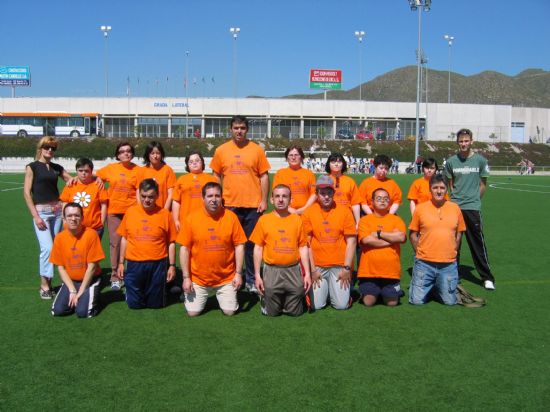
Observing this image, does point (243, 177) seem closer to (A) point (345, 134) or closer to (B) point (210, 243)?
(B) point (210, 243)

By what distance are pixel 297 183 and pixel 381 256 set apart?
154 cm

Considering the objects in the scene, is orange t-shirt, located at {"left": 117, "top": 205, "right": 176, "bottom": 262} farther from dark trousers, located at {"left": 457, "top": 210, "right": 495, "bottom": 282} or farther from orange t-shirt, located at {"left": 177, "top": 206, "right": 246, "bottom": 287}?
dark trousers, located at {"left": 457, "top": 210, "right": 495, "bottom": 282}

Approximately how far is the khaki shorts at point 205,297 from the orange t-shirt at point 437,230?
7.01ft

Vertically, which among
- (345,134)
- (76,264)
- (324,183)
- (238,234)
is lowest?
(76,264)

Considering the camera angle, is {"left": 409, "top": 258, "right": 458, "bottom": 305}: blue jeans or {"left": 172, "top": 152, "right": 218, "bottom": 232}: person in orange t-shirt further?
{"left": 172, "top": 152, "right": 218, "bottom": 232}: person in orange t-shirt

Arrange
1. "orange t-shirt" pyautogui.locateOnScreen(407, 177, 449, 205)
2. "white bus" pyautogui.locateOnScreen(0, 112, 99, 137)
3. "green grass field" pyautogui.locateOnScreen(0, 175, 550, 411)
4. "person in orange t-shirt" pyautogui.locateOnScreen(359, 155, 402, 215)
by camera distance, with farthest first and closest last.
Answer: "white bus" pyautogui.locateOnScreen(0, 112, 99, 137) → "orange t-shirt" pyautogui.locateOnScreen(407, 177, 449, 205) → "person in orange t-shirt" pyautogui.locateOnScreen(359, 155, 402, 215) → "green grass field" pyautogui.locateOnScreen(0, 175, 550, 411)

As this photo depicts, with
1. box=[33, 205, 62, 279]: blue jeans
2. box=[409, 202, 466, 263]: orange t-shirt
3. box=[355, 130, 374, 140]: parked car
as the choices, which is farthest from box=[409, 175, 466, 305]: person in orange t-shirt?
box=[355, 130, 374, 140]: parked car

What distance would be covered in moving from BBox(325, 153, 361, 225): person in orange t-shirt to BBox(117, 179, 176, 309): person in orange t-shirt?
221 cm

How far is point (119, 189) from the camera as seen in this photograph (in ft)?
21.0

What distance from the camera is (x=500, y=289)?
6512 mm

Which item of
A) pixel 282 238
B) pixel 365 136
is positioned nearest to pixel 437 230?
pixel 282 238

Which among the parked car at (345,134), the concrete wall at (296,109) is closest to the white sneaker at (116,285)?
the parked car at (345,134)

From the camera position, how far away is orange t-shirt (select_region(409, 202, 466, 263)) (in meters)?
5.77

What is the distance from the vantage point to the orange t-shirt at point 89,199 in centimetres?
619
